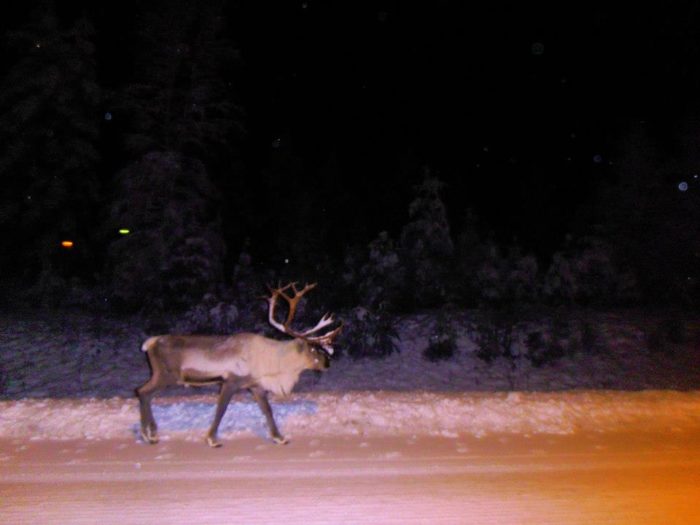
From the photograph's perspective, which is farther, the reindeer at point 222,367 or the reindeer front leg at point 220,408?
the reindeer at point 222,367

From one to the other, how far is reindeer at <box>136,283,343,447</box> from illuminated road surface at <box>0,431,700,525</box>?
1.65 feet

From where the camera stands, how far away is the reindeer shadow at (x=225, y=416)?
10203 millimetres

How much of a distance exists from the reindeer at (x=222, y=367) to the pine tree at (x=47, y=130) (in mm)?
15550

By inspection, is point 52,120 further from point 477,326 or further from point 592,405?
point 592,405

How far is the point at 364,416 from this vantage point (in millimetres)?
10773

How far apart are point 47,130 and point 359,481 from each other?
65.3 ft

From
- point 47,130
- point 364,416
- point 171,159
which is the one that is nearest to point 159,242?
point 171,159

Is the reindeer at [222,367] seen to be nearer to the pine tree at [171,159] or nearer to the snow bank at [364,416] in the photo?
the snow bank at [364,416]

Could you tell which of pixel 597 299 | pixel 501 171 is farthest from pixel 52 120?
pixel 501 171

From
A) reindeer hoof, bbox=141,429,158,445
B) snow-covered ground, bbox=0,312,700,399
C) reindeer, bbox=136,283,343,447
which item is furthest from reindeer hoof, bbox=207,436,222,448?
snow-covered ground, bbox=0,312,700,399

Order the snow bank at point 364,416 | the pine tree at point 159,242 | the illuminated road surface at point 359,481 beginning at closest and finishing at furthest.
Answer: the illuminated road surface at point 359,481 < the snow bank at point 364,416 < the pine tree at point 159,242

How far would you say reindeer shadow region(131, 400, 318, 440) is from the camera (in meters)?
10.2

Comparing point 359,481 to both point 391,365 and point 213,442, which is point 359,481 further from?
point 391,365

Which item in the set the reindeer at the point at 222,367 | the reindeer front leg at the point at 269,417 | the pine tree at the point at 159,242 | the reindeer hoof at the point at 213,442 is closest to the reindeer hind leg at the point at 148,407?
the reindeer at the point at 222,367
